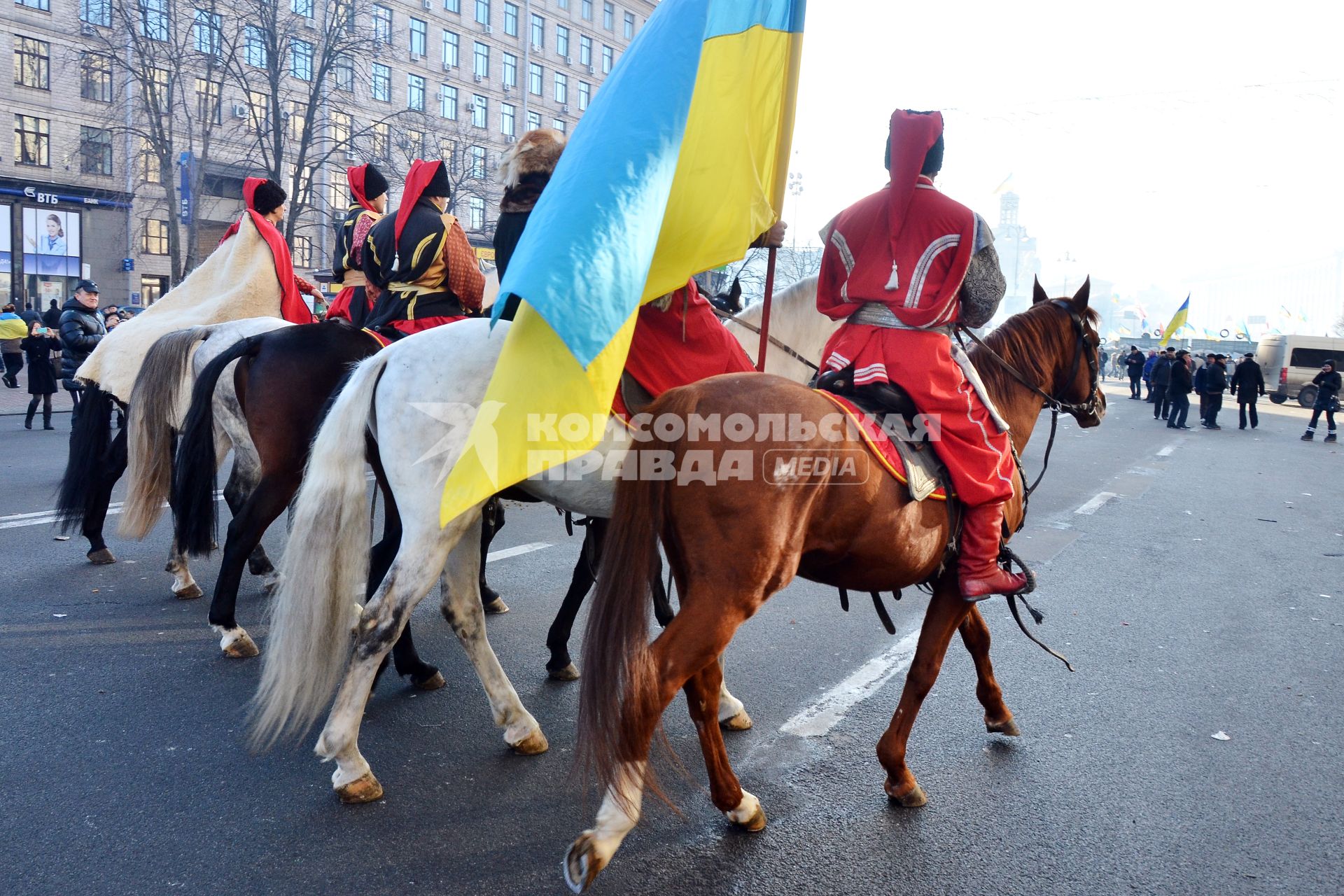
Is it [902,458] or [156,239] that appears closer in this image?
[902,458]

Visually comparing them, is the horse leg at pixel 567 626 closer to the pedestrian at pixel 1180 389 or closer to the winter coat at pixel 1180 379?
the pedestrian at pixel 1180 389

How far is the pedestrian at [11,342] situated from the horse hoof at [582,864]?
19478 mm

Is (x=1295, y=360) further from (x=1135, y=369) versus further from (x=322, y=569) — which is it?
(x=322, y=569)

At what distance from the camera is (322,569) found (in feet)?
12.1

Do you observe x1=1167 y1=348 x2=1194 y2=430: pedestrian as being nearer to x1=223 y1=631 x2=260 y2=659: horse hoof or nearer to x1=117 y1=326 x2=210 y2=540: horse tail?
x1=117 y1=326 x2=210 y2=540: horse tail

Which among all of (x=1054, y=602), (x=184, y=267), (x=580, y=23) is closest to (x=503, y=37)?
(x=580, y=23)

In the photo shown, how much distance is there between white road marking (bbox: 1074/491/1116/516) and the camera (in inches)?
419

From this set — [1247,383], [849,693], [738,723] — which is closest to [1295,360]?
[1247,383]

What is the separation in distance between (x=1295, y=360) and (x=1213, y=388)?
1702 cm

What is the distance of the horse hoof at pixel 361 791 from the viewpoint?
346 centimetres

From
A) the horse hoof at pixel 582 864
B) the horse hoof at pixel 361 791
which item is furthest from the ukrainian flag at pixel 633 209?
the horse hoof at pixel 361 791

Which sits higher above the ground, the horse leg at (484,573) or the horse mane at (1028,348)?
the horse mane at (1028,348)

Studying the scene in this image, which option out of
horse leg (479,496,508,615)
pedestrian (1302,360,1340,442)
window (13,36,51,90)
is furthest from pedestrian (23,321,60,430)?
window (13,36,51,90)

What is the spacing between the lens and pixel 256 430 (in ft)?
16.3
